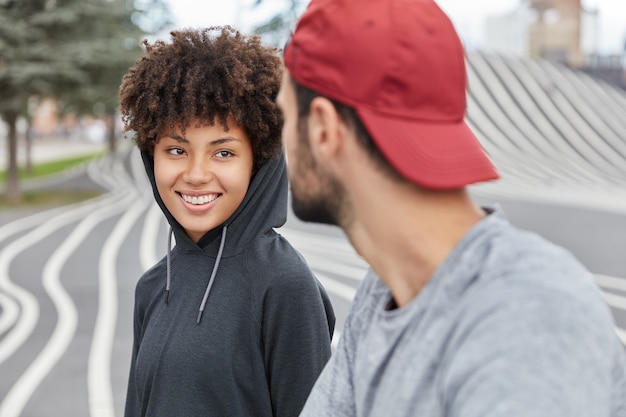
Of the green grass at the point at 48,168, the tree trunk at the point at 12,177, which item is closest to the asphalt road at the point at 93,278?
the tree trunk at the point at 12,177

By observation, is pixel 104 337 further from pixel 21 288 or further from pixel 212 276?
pixel 212 276

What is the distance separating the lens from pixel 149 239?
1475cm

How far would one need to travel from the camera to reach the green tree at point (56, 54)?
66.5ft

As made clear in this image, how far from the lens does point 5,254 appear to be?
13656 mm

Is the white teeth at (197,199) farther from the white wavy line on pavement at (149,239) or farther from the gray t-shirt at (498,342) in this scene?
the white wavy line on pavement at (149,239)

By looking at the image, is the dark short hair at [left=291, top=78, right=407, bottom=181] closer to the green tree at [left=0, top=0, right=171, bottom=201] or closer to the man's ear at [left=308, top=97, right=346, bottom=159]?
the man's ear at [left=308, top=97, right=346, bottom=159]

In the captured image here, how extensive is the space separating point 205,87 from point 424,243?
1.25 m

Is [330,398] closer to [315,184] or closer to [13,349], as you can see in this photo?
[315,184]

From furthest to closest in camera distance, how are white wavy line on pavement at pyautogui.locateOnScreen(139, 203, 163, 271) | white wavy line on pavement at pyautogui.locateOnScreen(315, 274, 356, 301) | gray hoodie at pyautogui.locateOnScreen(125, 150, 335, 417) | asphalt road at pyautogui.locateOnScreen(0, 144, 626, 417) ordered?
white wavy line on pavement at pyautogui.locateOnScreen(139, 203, 163, 271) → white wavy line on pavement at pyautogui.locateOnScreen(315, 274, 356, 301) → asphalt road at pyautogui.locateOnScreen(0, 144, 626, 417) → gray hoodie at pyautogui.locateOnScreen(125, 150, 335, 417)

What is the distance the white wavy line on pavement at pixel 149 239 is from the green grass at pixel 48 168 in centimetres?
1451

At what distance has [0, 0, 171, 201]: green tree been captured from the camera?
20.3 m

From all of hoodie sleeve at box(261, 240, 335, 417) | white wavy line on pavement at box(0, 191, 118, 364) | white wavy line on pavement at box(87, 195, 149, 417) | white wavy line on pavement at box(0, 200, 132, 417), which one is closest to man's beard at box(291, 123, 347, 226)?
hoodie sleeve at box(261, 240, 335, 417)

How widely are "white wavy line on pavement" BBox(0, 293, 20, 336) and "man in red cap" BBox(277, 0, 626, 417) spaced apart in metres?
8.29

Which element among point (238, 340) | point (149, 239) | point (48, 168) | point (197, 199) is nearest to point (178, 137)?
point (197, 199)
